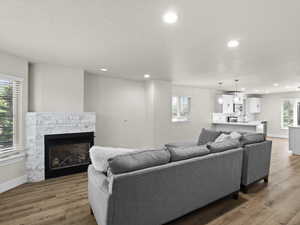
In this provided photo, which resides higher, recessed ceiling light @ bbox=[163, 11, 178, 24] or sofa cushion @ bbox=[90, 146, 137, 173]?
recessed ceiling light @ bbox=[163, 11, 178, 24]

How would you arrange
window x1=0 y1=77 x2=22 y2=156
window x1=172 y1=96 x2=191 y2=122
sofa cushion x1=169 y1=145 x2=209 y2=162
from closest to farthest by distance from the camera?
A: 1. sofa cushion x1=169 y1=145 x2=209 y2=162
2. window x1=0 y1=77 x2=22 y2=156
3. window x1=172 y1=96 x2=191 y2=122

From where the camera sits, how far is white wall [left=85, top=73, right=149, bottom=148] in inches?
207

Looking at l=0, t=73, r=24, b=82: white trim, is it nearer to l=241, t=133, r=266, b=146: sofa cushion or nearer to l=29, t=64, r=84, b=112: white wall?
l=29, t=64, r=84, b=112: white wall

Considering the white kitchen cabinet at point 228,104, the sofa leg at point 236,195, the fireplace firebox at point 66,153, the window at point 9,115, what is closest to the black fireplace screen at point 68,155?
the fireplace firebox at point 66,153

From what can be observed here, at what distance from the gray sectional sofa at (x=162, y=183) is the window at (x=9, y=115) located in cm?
227

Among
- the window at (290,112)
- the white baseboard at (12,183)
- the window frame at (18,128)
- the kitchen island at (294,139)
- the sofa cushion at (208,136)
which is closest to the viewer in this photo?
the white baseboard at (12,183)

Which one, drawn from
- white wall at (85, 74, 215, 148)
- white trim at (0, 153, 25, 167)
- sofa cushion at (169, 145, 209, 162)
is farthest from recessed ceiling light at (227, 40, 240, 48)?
white trim at (0, 153, 25, 167)

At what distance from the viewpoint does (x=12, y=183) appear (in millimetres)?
3283

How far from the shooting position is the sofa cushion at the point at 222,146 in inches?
→ 103

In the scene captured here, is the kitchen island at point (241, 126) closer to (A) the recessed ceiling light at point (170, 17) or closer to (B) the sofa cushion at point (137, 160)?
(B) the sofa cushion at point (137, 160)

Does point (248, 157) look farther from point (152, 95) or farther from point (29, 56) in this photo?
point (29, 56)

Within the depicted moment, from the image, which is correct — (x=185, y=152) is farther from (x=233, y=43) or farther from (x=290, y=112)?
(x=290, y=112)

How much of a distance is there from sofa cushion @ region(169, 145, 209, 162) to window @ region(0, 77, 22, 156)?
10.7 feet

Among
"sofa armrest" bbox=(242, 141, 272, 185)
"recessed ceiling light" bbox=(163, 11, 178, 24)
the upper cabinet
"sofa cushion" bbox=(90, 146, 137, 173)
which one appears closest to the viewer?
"recessed ceiling light" bbox=(163, 11, 178, 24)
